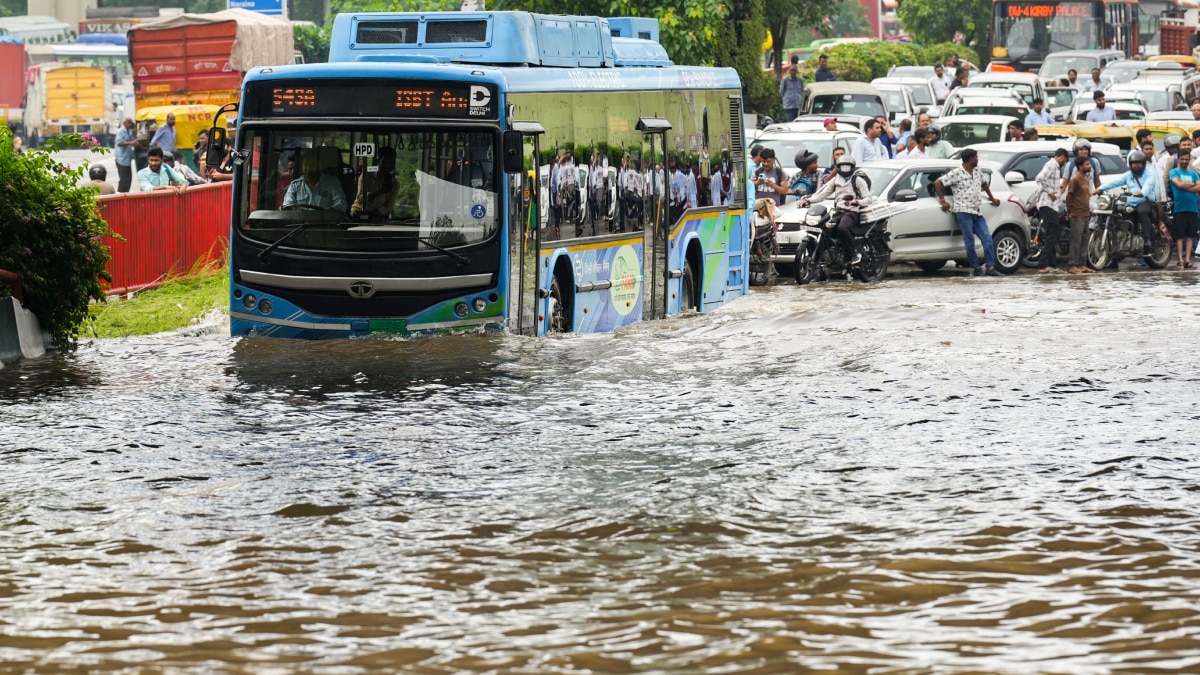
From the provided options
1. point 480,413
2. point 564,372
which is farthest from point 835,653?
point 564,372

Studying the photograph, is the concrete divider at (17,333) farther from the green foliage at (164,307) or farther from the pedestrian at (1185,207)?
the pedestrian at (1185,207)

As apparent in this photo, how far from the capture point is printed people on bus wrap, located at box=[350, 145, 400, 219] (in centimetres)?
1371

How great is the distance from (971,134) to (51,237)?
66.2 ft

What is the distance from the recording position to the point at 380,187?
540 inches

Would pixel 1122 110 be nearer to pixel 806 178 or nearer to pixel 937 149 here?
pixel 937 149

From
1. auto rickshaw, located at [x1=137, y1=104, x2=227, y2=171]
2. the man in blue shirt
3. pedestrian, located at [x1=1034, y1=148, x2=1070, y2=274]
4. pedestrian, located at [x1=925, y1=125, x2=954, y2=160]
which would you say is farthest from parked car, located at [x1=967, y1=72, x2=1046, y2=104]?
pedestrian, located at [x1=1034, y1=148, x2=1070, y2=274]

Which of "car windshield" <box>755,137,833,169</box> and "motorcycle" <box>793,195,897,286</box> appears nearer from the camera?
"motorcycle" <box>793,195,897,286</box>

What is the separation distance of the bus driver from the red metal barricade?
473cm

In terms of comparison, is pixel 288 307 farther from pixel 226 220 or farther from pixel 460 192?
pixel 226 220

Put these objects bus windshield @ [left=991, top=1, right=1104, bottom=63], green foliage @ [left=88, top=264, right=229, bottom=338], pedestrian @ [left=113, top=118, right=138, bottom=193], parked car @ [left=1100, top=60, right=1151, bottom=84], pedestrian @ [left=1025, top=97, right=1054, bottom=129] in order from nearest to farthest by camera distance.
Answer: green foliage @ [left=88, top=264, right=229, bottom=338] < pedestrian @ [left=113, top=118, right=138, bottom=193] < pedestrian @ [left=1025, top=97, right=1054, bottom=129] < parked car @ [left=1100, top=60, right=1151, bottom=84] < bus windshield @ [left=991, top=1, right=1104, bottom=63]

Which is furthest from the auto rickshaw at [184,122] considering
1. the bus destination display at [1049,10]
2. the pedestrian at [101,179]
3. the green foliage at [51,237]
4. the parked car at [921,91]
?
the bus destination display at [1049,10]

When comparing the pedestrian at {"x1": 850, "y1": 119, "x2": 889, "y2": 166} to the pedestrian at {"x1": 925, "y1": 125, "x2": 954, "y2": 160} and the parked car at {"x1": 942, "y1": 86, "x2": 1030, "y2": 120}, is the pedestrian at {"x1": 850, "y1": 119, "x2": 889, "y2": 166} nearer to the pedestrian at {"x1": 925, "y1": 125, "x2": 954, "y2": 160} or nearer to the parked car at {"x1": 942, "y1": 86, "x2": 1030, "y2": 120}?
the pedestrian at {"x1": 925, "y1": 125, "x2": 954, "y2": 160}

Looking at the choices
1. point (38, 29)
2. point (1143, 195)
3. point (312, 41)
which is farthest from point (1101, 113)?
point (38, 29)

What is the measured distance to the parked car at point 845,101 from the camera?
3878cm
